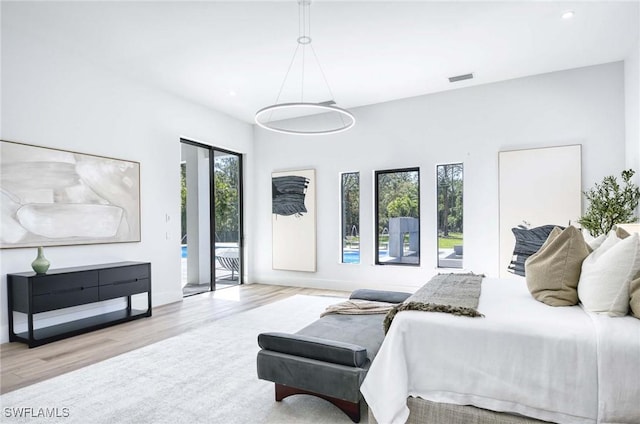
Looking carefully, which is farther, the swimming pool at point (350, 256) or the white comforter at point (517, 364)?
the swimming pool at point (350, 256)

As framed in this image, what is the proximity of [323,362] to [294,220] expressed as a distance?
15.7 feet

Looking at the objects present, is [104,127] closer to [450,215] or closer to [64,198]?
[64,198]

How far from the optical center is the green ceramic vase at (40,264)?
361cm

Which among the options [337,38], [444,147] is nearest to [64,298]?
[337,38]

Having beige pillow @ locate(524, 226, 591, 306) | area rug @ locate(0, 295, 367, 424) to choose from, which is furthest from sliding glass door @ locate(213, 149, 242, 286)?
beige pillow @ locate(524, 226, 591, 306)

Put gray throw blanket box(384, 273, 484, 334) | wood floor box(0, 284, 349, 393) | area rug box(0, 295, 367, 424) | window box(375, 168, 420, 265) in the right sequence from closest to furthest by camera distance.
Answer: gray throw blanket box(384, 273, 484, 334)
area rug box(0, 295, 367, 424)
wood floor box(0, 284, 349, 393)
window box(375, 168, 420, 265)

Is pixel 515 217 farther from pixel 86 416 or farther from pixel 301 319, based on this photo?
pixel 86 416

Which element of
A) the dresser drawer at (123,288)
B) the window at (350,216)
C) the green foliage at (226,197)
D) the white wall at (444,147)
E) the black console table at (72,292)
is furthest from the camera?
the green foliage at (226,197)

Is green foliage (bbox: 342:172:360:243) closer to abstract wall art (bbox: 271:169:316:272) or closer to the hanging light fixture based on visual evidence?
abstract wall art (bbox: 271:169:316:272)

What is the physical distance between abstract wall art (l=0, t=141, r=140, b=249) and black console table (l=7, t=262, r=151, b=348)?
405 millimetres

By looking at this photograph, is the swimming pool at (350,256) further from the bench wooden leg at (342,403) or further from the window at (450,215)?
the bench wooden leg at (342,403)

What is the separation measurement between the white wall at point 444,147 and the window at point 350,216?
0.41 feet

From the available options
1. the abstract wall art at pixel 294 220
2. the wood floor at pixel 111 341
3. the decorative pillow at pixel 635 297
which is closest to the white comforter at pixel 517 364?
the decorative pillow at pixel 635 297

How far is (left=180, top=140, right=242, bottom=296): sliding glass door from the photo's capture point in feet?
20.3
